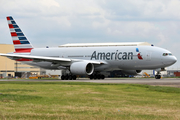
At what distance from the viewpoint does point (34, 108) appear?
1263cm

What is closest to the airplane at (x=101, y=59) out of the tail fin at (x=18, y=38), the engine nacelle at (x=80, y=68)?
the engine nacelle at (x=80, y=68)

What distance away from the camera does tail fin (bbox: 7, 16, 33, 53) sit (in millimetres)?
51594

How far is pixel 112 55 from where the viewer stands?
1756 inches

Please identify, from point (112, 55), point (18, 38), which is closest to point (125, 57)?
point (112, 55)

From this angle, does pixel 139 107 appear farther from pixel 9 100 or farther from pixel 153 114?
pixel 9 100

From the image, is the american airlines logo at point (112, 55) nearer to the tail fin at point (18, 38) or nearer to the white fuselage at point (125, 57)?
the white fuselage at point (125, 57)

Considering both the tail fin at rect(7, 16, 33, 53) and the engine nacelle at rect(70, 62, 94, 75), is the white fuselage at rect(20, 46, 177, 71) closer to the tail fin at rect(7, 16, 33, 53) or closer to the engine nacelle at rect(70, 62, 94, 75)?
the engine nacelle at rect(70, 62, 94, 75)

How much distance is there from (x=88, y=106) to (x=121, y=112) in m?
2.08

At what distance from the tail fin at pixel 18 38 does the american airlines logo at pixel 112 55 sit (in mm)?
12130

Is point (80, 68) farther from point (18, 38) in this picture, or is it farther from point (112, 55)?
point (18, 38)

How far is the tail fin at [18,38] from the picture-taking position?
51594mm

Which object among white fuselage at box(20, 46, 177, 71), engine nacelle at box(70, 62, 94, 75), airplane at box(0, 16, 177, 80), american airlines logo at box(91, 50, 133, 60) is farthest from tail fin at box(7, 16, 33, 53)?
american airlines logo at box(91, 50, 133, 60)

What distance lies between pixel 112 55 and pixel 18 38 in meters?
16.7

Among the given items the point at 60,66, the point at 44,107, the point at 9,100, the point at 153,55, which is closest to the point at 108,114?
the point at 44,107
